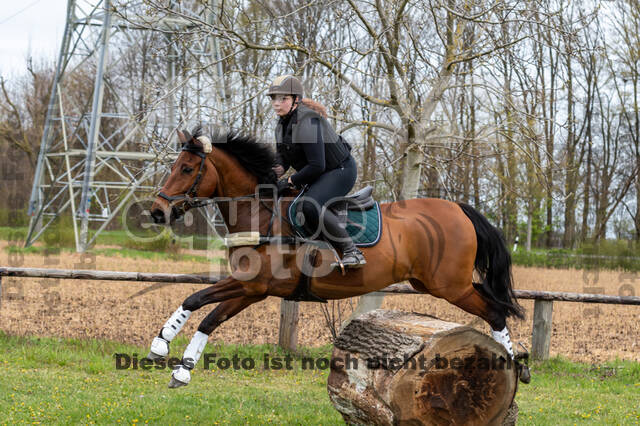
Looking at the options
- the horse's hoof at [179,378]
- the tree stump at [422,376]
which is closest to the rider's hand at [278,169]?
the tree stump at [422,376]

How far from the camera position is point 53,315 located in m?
9.30

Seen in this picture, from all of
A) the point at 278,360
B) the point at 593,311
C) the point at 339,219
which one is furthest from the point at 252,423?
the point at 593,311

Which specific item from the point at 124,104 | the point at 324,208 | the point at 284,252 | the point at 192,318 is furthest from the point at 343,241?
the point at 124,104

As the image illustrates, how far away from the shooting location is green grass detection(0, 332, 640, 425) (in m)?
5.18

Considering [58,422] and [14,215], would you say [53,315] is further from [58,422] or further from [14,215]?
[14,215]

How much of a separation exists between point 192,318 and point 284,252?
5.62 m

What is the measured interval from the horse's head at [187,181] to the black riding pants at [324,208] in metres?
0.80

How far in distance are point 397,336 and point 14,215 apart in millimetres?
29795

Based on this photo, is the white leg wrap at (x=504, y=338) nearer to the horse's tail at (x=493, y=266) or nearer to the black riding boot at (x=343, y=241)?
the horse's tail at (x=493, y=266)

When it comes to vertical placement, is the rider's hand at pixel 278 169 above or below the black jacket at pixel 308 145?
below

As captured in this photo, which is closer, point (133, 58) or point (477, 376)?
point (477, 376)

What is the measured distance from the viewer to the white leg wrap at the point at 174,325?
4.42 m

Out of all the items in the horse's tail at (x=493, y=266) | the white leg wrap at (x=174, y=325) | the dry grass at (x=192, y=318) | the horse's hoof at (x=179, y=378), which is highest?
the horse's tail at (x=493, y=266)

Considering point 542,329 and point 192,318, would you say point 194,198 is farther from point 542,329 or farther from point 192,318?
point 192,318
